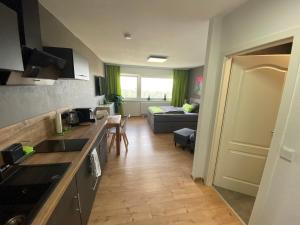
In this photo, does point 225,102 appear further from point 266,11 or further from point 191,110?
point 191,110

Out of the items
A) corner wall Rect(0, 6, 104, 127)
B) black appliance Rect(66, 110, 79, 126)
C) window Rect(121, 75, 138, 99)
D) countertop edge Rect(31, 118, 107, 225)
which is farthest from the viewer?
window Rect(121, 75, 138, 99)

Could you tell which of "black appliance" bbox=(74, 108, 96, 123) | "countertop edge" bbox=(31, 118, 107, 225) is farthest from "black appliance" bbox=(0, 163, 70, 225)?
"black appliance" bbox=(74, 108, 96, 123)

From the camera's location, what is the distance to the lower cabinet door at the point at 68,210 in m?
0.92

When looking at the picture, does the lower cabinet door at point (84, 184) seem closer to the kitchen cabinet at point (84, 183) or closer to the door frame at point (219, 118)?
the kitchen cabinet at point (84, 183)

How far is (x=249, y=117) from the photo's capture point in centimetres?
194

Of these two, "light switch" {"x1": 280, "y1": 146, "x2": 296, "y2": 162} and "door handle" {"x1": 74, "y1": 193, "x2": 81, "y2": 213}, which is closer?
"light switch" {"x1": 280, "y1": 146, "x2": 296, "y2": 162}

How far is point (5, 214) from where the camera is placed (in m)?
0.83

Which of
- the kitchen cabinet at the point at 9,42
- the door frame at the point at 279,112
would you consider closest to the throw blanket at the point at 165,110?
the door frame at the point at 279,112

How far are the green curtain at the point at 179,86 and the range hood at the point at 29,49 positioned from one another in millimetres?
6164

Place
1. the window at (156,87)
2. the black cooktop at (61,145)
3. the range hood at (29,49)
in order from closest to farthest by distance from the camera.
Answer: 1. the range hood at (29,49)
2. the black cooktop at (61,145)
3. the window at (156,87)

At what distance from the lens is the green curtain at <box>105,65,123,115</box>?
6371 millimetres

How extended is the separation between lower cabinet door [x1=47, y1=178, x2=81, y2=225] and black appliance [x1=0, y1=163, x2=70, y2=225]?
0.13 metres

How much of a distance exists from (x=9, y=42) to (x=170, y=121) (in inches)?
166

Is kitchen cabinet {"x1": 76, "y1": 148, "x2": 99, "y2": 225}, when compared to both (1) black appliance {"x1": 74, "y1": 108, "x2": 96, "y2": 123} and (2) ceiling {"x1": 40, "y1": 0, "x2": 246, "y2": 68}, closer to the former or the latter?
(1) black appliance {"x1": 74, "y1": 108, "x2": 96, "y2": 123}
